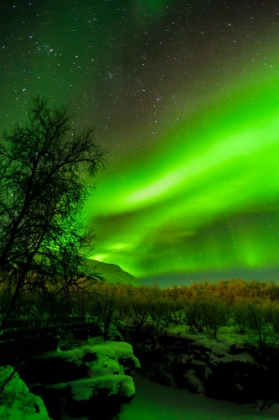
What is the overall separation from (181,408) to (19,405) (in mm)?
19642

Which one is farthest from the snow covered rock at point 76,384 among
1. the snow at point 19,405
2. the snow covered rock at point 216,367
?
the snow covered rock at point 216,367

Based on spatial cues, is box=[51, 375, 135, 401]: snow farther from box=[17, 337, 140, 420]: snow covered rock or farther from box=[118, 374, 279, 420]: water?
box=[118, 374, 279, 420]: water

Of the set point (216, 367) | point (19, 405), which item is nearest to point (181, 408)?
point (216, 367)

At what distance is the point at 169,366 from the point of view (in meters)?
32.8

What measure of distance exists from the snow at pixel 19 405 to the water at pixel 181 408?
11904mm

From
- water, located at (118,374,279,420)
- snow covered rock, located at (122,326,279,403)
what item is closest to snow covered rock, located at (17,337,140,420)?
water, located at (118,374,279,420)

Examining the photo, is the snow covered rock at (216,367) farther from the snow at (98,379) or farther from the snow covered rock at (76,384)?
the snow covered rock at (76,384)

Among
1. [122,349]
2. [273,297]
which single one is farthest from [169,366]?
[273,297]

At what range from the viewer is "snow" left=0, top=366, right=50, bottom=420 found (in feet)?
32.0

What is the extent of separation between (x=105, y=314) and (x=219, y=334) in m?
13.9

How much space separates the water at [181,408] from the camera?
2342cm

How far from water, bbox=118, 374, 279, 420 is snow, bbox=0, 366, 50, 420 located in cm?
1190

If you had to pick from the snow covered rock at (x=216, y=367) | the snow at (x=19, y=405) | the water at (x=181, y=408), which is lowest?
the water at (x=181, y=408)

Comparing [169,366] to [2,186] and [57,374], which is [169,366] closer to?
[57,374]
